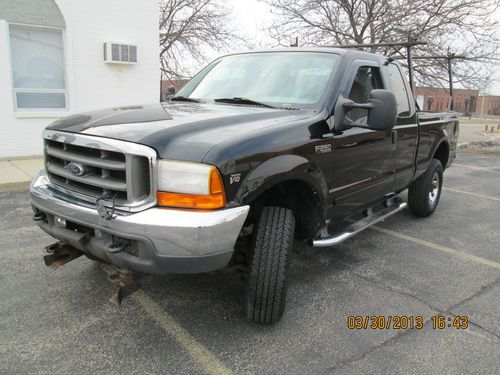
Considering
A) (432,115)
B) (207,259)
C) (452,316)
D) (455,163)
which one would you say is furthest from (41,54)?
(455,163)

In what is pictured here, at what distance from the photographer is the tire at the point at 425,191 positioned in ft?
18.7

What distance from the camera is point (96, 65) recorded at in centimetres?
989

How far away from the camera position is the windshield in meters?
3.74

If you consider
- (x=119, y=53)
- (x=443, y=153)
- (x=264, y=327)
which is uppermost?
(x=119, y=53)

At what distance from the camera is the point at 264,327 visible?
Answer: 309cm

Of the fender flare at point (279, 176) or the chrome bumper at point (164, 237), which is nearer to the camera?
the chrome bumper at point (164, 237)

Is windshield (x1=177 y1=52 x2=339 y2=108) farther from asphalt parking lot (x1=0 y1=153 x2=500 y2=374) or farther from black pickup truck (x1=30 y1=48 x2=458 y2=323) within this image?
asphalt parking lot (x1=0 y1=153 x2=500 y2=374)

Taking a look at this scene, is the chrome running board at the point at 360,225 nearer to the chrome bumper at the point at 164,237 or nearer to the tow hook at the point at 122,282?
the chrome bumper at the point at 164,237

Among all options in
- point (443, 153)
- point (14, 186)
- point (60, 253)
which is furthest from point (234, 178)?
point (14, 186)

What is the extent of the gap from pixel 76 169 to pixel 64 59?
779cm

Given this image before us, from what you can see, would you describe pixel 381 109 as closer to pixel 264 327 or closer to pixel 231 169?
pixel 231 169

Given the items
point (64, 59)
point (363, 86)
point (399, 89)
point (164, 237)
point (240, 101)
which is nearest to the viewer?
point (164, 237)

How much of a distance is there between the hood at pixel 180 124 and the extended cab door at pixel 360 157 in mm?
523

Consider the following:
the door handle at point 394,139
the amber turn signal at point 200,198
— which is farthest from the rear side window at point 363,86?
the amber turn signal at point 200,198
